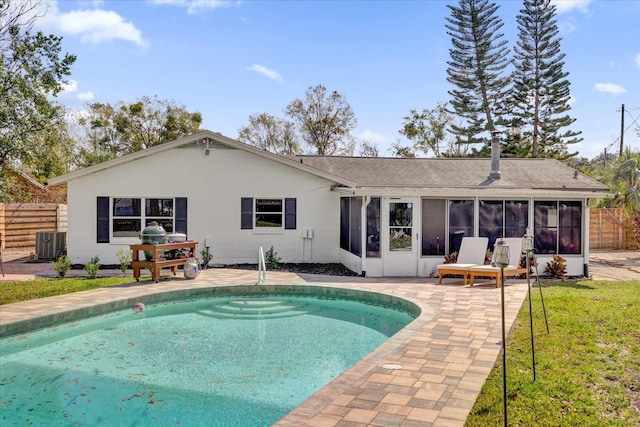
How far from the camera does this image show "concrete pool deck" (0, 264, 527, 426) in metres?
4.14

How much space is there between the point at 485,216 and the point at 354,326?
226 inches

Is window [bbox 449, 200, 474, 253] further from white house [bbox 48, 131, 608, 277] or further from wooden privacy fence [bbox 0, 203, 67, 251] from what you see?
wooden privacy fence [bbox 0, 203, 67, 251]

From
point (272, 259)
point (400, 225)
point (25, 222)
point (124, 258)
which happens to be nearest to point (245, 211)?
point (272, 259)

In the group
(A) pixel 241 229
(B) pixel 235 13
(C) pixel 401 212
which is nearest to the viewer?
(C) pixel 401 212

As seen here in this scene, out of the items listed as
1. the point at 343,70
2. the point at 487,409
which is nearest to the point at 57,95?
the point at 487,409

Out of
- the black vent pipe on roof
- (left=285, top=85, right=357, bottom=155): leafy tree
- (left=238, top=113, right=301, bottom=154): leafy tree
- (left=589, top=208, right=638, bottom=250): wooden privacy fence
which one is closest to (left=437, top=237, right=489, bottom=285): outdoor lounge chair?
the black vent pipe on roof

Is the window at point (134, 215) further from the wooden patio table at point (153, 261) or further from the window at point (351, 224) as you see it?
Result: the window at point (351, 224)

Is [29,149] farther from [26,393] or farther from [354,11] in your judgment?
[354,11]

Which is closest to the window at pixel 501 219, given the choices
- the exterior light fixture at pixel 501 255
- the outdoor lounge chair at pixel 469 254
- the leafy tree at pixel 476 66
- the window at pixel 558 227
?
the window at pixel 558 227

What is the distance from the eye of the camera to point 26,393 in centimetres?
570

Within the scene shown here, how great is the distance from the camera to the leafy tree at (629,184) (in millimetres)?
18312

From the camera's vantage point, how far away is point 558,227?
1303 centimetres

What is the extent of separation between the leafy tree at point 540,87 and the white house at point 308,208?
17384mm

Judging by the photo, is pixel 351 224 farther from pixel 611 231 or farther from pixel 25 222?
pixel 611 231
